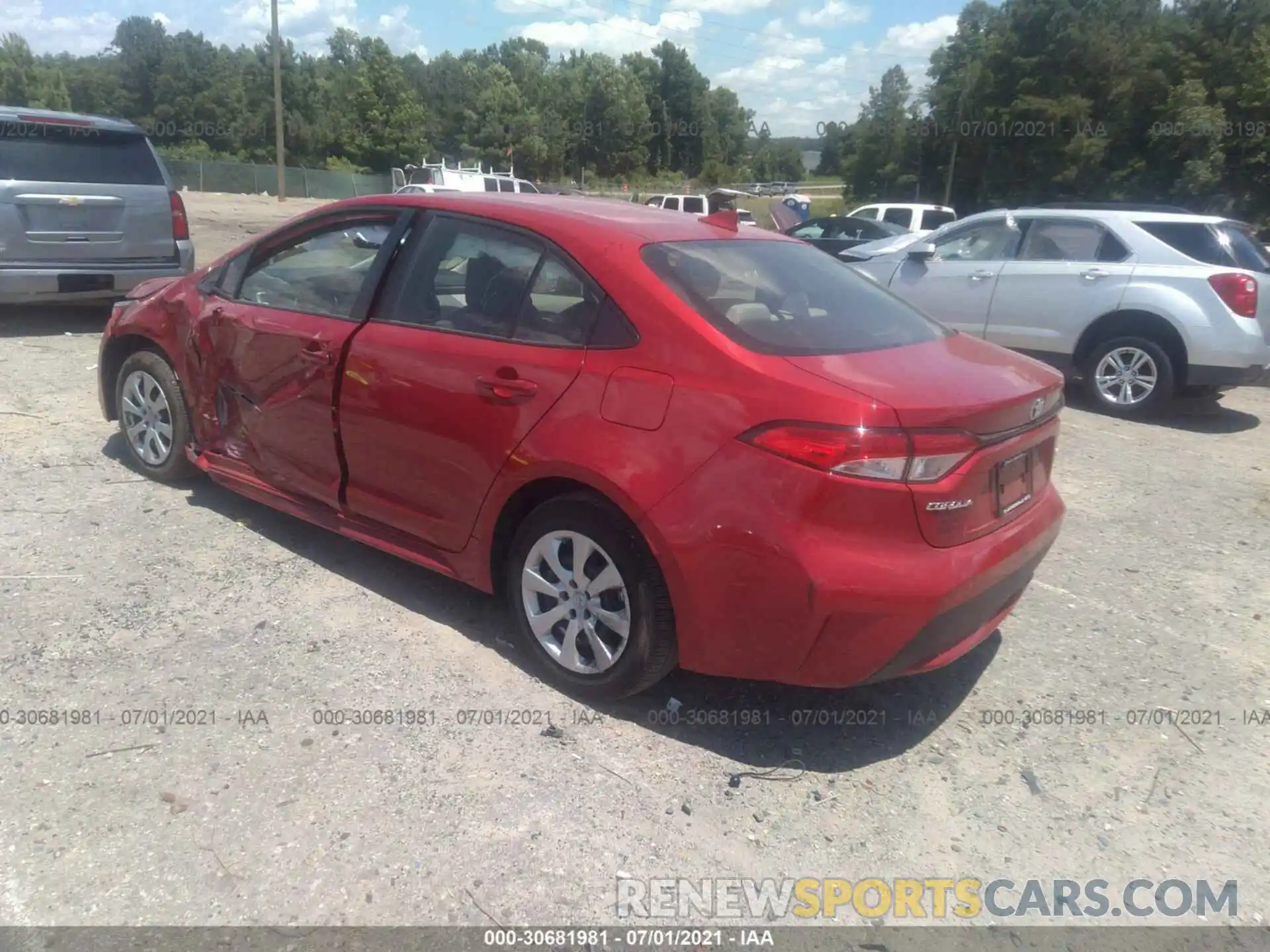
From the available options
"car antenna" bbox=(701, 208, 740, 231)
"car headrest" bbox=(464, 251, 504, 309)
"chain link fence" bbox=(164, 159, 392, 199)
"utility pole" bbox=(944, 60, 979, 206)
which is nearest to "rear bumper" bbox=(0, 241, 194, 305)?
"car headrest" bbox=(464, 251, 504, 309)

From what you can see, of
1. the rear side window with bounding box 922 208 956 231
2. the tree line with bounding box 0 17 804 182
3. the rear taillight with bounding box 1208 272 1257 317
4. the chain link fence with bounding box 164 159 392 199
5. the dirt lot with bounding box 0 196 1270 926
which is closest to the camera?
the dirt lot with bounding box 0 196 1270 926

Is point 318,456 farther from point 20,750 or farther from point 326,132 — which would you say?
point 326,132

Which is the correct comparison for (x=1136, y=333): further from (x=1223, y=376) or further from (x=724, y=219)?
(x=724, y=219)

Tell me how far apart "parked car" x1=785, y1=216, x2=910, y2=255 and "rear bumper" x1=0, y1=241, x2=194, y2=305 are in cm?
954

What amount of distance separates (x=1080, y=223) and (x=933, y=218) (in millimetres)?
14099

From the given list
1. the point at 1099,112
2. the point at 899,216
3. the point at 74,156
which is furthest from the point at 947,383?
the point at 1099,112

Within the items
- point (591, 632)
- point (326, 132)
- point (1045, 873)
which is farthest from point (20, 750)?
point (326, 132)

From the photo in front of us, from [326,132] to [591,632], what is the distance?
78.4m

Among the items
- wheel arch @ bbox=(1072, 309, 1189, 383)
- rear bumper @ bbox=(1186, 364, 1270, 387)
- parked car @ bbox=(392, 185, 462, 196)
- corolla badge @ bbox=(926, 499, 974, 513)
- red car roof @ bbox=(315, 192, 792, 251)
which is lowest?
rear bumper @ bbox=(1186, 364, 1270, 387)

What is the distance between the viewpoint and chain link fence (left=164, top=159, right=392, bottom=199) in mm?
55844

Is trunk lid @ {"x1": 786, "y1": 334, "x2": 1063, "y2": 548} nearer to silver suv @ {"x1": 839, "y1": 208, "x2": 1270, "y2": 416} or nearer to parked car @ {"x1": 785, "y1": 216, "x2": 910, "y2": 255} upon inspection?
silver suv @ {"x1": 839, "y1": 208, "x2": 1270, "y2": 416}

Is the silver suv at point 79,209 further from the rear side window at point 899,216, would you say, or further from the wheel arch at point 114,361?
the rear side window at point 899,216

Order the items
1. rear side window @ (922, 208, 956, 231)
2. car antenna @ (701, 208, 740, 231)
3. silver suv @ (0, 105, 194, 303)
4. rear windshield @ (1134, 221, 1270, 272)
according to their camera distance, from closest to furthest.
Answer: car antenna @ (701, 208, 740, 231), rear windshield @ (1134, 221, 1270, 272), silver suv @ (0, 105, 194, 303), rear side window @ (922, 208, 956, 231)

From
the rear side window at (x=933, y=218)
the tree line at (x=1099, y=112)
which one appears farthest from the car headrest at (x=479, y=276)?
the tree line at (x=1099, y=112)
